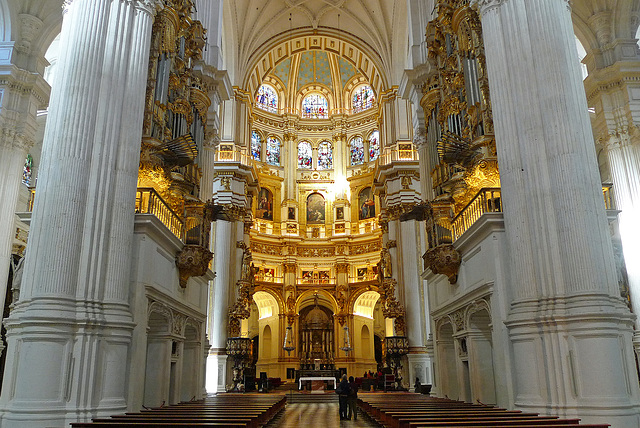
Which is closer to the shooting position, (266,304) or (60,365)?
(60,365)

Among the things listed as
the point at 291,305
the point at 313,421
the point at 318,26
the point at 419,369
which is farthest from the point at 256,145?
the point at 313,421

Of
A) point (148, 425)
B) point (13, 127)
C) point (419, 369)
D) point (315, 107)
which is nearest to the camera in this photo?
point (148, 425)

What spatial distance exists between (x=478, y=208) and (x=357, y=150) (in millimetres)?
26497

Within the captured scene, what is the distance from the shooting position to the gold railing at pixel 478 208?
11.9 m

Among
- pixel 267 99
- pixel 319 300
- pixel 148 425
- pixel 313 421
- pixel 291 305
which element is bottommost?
pixel 313 421

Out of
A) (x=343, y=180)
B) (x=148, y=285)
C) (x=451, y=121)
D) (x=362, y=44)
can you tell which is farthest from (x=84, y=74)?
(x=343, y=180)

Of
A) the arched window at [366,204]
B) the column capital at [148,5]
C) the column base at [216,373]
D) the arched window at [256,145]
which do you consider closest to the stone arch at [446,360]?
the column capital at [148,5]

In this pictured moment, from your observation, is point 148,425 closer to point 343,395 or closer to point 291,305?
point 343,395

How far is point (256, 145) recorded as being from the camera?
123 ft

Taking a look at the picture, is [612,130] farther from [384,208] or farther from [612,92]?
[384,208]

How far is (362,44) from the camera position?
111 feet

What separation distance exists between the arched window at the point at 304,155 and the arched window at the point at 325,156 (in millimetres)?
681

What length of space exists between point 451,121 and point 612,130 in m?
7.62

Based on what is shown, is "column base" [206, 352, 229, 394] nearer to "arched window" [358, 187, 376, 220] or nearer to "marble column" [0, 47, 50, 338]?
"marble column" [0, 47, 50, 338]
